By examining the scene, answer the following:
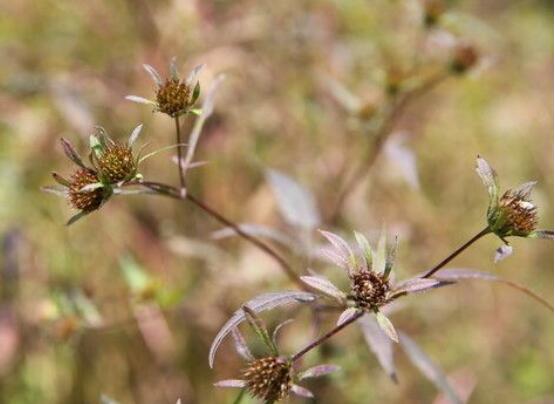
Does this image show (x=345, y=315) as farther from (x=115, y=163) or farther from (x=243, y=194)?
(x=243, y=194)

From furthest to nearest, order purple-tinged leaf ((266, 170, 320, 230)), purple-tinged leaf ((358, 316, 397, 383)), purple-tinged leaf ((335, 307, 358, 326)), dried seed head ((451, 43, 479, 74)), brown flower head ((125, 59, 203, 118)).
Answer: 1. dried seed head ((451, 43, 479, 74))
2. purple-tinged leaf ((266, 170, 320, 230))
3. purple-tinged leaf ((358, 316, 397, 383))
4. brown flower head ((125, 59, 203, 118))
5. purple-tinged leaf ((335, 307, 358, 326))

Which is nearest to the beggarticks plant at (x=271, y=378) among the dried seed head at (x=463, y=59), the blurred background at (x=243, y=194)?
the blurred background at (x=243, y=194)

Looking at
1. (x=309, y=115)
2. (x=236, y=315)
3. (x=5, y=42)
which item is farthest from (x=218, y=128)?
(x=236, y=315)

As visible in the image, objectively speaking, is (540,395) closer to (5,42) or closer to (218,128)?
(218,128)

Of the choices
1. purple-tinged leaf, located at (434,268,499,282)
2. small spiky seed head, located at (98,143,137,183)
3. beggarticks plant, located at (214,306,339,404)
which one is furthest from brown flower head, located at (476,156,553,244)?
small spiky seed head, located at (98,143,137,183)

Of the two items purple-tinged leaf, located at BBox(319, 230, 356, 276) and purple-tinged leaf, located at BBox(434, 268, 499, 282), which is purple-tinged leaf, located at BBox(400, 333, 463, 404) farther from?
purple-tinged leaf, located at BBox(319, 230, 356, 276)

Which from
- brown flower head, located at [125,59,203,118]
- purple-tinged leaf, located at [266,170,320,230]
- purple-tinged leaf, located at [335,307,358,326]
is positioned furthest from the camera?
purple-tinged leaf, located at [266,170,320,230]
